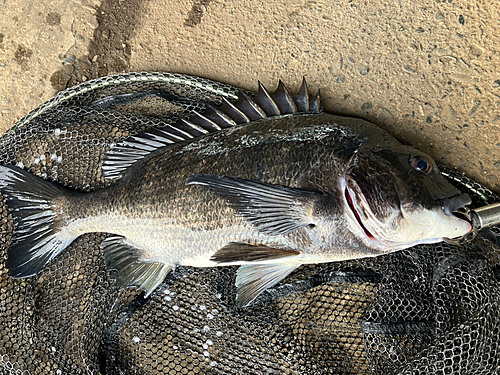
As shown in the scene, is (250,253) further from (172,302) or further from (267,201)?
(172,302)

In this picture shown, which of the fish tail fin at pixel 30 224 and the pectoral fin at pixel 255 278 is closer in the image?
the pectoral fin at pixel 255 278

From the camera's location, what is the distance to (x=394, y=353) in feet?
7.04

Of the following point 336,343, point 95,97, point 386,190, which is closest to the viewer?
point 386,190

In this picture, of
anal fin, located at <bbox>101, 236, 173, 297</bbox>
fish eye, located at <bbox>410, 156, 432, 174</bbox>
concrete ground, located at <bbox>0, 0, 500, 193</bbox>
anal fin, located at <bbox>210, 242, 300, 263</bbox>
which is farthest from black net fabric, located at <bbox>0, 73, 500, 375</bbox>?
fish eye, located at <bbox>410, 156, 432, 174</bbox>

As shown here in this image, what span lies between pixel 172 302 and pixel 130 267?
0.36 meters

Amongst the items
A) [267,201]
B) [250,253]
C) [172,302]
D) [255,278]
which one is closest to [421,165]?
[267,201]

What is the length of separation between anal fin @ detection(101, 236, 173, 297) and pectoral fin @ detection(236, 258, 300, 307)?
43 centimetres

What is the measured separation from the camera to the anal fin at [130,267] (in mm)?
2215

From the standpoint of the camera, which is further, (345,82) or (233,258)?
(345,82)

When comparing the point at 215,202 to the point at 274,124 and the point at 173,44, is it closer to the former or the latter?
the point at 274,124

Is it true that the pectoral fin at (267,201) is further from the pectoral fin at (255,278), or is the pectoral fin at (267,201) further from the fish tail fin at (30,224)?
the fish tail fin at (30,224)

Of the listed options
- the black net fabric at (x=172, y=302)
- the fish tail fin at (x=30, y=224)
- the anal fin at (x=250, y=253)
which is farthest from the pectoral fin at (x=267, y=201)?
the fish tail fin at (x=30, y=224)

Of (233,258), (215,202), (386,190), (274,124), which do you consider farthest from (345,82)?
(233,258)

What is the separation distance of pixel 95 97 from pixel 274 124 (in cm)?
130
